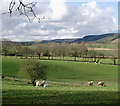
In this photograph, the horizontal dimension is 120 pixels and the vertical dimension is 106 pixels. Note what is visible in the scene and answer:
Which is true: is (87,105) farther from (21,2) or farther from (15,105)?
(21,2)

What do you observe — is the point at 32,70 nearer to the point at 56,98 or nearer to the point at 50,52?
the point at 56,98

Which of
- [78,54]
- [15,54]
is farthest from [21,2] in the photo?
[78,54]

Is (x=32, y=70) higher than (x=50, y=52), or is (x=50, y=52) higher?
(x=50, y=52)

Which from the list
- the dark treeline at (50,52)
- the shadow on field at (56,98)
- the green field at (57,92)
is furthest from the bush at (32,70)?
the dark treeline at (50,52)

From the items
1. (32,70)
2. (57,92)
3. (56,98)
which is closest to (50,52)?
(32,70)

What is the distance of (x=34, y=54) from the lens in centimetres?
10481

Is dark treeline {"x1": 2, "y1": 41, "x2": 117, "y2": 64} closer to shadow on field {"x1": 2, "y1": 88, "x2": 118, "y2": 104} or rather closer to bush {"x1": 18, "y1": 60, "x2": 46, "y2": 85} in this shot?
bush {"x1": 18, "y1": 60, "x2": 46, "y2": 85}

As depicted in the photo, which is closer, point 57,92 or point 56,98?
point 56,98

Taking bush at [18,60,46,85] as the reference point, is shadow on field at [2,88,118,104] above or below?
above

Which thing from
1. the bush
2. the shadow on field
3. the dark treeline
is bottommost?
the bush

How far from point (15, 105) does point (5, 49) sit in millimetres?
87542

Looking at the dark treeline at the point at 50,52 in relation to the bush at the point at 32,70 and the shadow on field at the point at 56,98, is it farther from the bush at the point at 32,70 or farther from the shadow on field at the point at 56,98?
the shadow on field at the point at 56,98

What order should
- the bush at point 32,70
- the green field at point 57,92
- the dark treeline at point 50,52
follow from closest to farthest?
1. the green field at point 57,92
2. the bush at point 32,70
3. the dark treeline at point 50,52

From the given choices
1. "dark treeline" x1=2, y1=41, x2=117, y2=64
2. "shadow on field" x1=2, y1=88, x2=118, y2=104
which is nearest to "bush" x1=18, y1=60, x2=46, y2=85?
"shadow on field" x1=2, y1=88, x2=118, y2=104
